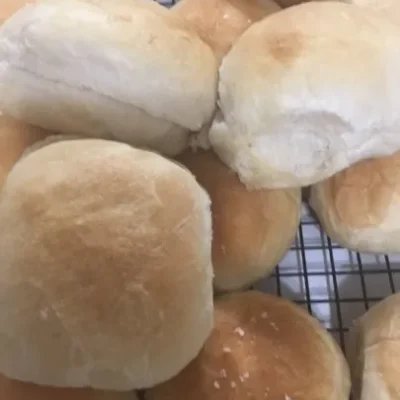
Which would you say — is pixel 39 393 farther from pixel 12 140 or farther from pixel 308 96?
pixel 308 96

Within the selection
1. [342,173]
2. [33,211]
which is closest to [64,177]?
[33,211]

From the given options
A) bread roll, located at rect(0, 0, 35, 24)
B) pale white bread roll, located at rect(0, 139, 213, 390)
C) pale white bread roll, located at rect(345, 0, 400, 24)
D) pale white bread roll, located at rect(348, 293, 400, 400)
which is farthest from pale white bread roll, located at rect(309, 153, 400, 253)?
bread roll, located at rect(0, 0, 35, 24)

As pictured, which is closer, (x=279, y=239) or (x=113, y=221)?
(x=113, y=221)

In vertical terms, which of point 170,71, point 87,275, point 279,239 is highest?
point 170,71

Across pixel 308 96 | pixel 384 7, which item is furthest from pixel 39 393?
pixel 384 7

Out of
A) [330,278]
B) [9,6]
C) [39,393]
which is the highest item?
[9,6]

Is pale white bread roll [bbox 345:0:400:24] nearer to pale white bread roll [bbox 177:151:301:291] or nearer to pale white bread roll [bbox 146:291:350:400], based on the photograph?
pale white bread roll [bbox 177:151:301:291]

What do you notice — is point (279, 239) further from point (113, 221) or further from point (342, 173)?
point (113, 221)
